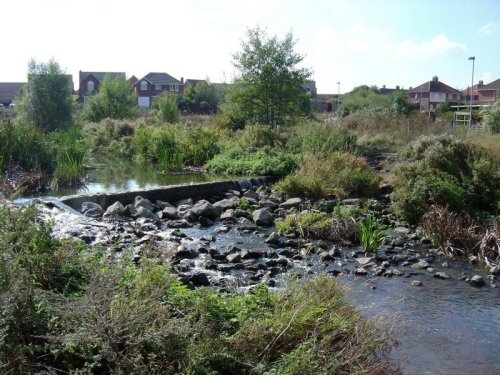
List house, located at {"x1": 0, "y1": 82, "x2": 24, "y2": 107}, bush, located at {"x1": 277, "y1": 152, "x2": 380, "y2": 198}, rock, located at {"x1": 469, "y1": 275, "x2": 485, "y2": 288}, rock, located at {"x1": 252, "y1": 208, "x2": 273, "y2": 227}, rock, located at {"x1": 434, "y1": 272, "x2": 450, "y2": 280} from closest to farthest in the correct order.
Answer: rock, located at {"x1": 469, "y1": 275, "x2": 485, "y2": 288} < rock, located at {"x1": 434, "y1": 272, "x2": 450, "y2": 280} < rock, located at {"x1": 252, "y1": 208, "x2": 273, "y2": 227} < bush, located at {"x1": 277, "y1": 152, "x2": 380, "y2": 198} < house, located at {"x1": 0, "y1": 82, "x2": 24, "y2": 107}

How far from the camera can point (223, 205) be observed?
13.9 m

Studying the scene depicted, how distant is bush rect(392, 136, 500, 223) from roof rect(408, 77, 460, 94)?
222ft

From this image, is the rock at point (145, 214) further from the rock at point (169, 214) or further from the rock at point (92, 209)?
the rock at point (92, 209)

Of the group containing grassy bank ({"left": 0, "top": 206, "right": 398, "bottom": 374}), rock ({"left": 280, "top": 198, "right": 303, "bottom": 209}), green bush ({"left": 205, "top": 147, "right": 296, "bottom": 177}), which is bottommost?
rock ({"left": 280, "top": 198, "right": 303, "bottom": 209})

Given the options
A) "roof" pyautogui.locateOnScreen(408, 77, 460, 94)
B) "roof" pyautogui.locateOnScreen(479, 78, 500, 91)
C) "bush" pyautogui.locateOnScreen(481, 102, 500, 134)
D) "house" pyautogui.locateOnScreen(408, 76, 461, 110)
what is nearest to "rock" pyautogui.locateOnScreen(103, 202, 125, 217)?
"bush" pyautogui.locateOnScreen(481, 102, 500, 134)

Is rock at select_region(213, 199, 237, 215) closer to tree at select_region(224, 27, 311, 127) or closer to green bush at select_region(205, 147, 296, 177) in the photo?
green bush at select_region(205, 147, 296, 177)

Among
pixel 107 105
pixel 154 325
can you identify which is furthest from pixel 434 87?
pixel 154 325

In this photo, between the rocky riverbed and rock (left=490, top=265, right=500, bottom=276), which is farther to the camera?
rock (left=490, top=265, right=500, bottom=276)

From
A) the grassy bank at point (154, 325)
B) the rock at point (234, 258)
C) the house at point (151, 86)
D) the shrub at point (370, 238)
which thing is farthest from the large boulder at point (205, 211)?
the house at point (151, 86)

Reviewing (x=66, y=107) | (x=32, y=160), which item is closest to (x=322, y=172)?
(x=32, y=160)

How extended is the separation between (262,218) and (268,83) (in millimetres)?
11626

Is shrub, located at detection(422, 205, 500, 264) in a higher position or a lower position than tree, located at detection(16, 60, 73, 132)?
lower

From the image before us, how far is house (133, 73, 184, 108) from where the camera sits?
72.9m

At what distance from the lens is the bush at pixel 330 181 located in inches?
571
